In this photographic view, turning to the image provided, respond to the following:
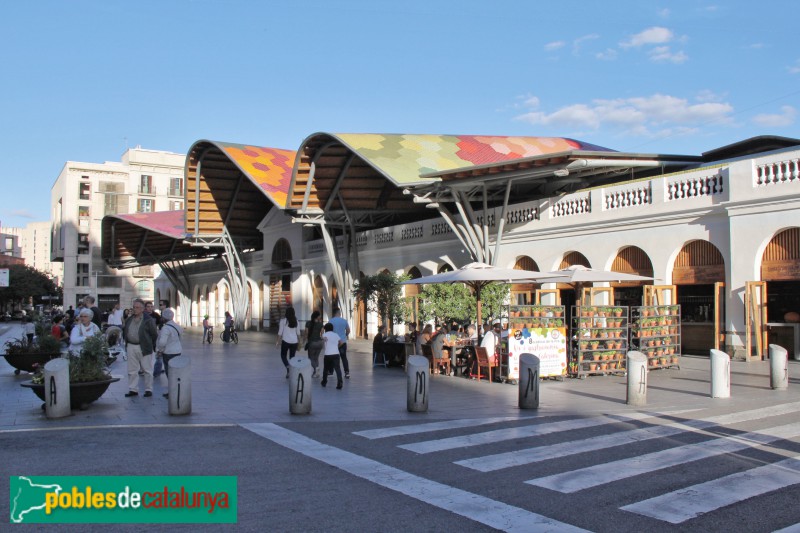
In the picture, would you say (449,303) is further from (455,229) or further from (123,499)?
(123,499)

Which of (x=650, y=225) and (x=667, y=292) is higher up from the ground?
(x=650, y=225)

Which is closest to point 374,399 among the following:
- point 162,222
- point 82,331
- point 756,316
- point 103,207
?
point 82,331

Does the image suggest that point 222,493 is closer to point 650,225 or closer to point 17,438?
point 17,438

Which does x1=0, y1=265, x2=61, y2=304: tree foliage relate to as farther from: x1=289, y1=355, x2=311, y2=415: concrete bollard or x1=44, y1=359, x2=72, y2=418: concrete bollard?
x1=289, y1=355, x2=311, y2=415: concrete bollard

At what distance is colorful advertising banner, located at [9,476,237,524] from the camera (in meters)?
6.28

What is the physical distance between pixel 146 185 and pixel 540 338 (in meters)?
87.5

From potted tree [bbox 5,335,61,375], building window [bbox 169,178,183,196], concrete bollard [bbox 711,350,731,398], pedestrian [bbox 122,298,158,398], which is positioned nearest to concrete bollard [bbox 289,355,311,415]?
pedestrian [bbox 122,298,158,398]

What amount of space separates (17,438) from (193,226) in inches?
1464

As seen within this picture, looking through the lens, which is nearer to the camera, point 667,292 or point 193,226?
point 667,292

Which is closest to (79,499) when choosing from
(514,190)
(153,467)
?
(153,467)

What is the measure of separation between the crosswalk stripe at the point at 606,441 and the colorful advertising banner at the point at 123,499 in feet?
9.52

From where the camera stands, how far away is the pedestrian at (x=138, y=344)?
47.0 ft

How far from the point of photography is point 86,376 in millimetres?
12273

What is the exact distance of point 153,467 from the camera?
8.09m
